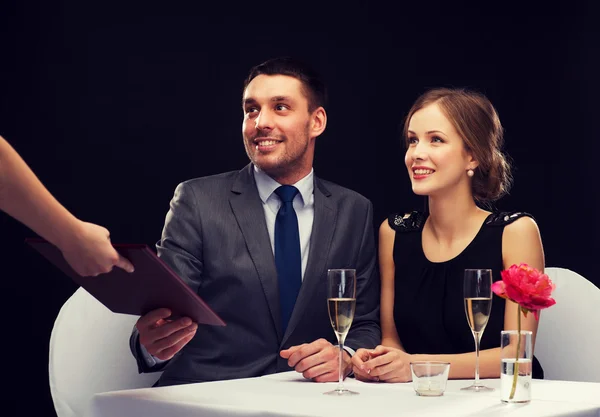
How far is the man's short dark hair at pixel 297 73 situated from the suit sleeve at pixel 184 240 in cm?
56

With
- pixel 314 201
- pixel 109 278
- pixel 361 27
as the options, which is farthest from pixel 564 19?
pixel 109 278

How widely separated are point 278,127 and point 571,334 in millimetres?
1260

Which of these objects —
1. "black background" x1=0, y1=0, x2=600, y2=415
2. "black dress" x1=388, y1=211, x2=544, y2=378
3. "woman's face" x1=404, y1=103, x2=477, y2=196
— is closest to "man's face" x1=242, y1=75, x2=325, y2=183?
"woman's face" x1=404, y1=103, x2=477, y2=196

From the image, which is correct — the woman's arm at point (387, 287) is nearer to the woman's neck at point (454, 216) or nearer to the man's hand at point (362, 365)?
the woman's neck at point (454, 216)

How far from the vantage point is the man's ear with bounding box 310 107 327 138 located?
10.7 feet

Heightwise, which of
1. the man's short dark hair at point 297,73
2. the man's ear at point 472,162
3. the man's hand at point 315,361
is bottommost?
the man's hand at point 315,361

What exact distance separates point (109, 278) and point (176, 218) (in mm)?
1093

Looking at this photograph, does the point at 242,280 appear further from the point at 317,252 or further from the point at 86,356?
the point at 86,356

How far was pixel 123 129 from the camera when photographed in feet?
13.2

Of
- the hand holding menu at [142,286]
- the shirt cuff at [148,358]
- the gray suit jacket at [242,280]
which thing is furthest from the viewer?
the gray suit jacket at [242,280]

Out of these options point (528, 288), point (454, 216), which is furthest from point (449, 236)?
point (528, 288)

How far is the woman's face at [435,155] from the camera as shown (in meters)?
2.79

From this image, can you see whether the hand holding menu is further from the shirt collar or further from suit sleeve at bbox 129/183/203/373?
the shirt collar

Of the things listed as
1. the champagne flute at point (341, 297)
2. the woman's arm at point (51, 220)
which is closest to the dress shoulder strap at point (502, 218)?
the champagne flute at point (341, 297)
